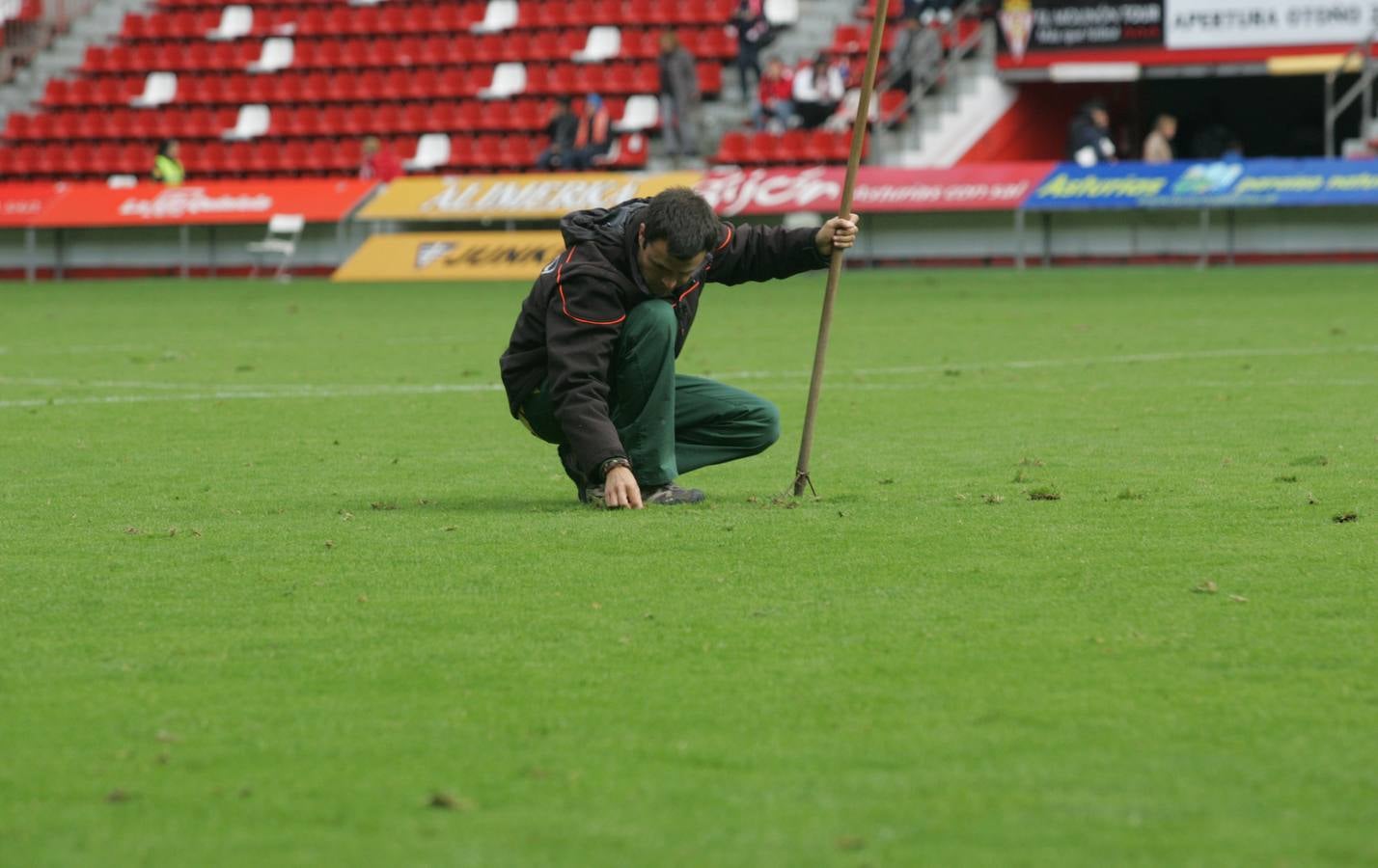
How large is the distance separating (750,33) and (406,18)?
758cm

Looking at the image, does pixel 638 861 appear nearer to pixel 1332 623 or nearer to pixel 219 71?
pixel 1332 623

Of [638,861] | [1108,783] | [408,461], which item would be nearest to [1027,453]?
[408,461]

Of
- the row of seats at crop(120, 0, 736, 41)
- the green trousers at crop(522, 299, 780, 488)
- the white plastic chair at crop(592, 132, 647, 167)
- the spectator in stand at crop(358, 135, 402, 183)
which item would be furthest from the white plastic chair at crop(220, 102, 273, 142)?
the green trousers at crop(522, 299, 780, 488)

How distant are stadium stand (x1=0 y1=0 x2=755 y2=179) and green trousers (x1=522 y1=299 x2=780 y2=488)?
2476 centimetres

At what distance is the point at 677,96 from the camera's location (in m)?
31.1

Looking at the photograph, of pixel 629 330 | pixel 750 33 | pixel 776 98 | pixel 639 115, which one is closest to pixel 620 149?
pixel 639 115

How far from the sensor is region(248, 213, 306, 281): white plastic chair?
30.1 m

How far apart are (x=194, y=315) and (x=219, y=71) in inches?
636

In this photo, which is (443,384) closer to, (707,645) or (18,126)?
(707,645)

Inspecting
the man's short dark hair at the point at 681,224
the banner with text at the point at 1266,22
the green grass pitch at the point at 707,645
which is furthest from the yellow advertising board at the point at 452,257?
the man's short dark hair at the point at 681,224

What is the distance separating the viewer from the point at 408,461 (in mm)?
9328

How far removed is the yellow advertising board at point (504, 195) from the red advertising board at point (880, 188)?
561 millimetres

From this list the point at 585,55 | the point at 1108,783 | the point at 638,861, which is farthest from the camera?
the point at 585,55

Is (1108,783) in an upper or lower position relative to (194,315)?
upper
